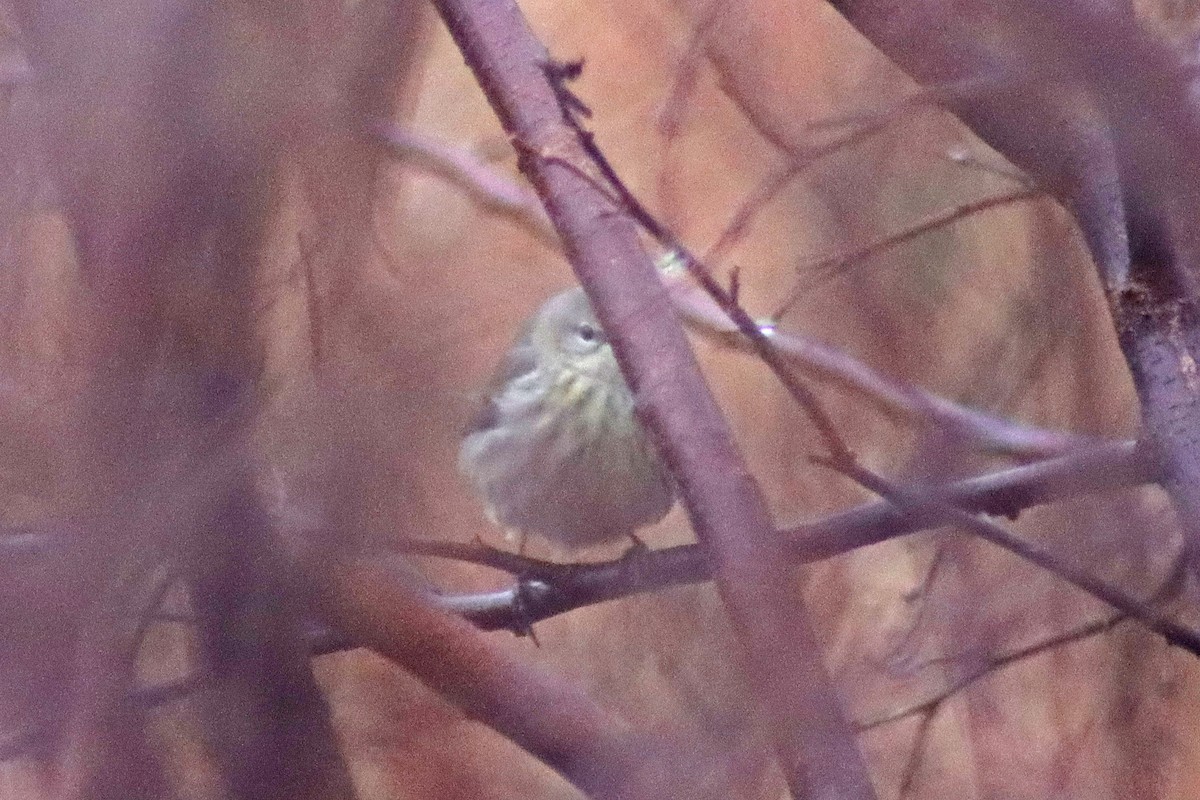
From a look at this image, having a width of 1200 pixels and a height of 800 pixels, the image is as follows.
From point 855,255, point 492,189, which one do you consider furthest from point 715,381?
point 855,255

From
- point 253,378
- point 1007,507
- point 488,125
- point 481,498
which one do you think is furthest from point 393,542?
point 488,125

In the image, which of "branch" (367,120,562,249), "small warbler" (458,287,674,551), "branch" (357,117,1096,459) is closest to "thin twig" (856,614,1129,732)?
"branch" (357,117,1096,459)

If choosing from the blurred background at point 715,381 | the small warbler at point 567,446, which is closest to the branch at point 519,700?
the blurred background at point 715,381

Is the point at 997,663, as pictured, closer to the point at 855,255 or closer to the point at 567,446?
the point at 855,255

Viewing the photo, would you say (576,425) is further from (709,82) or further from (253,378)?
(253,378)

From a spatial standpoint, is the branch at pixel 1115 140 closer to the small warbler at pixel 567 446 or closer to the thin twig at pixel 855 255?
the thin twig at pixel 855 255

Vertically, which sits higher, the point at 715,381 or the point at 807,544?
the point at 715,381
